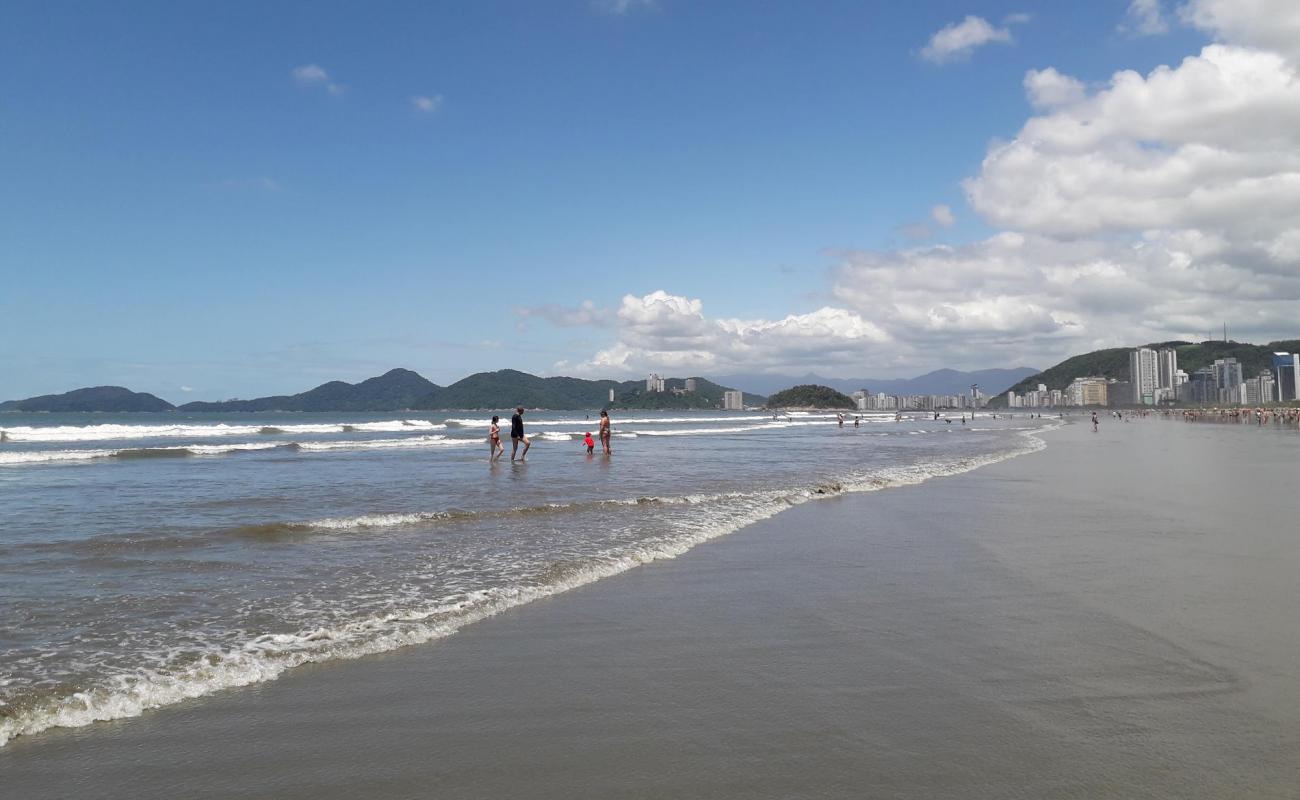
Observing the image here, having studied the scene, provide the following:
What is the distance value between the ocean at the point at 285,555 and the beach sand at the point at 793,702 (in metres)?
0.60

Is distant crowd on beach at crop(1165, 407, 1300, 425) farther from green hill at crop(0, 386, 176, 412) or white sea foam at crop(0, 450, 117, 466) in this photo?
green hill at crop(0, 386, 176, 412)

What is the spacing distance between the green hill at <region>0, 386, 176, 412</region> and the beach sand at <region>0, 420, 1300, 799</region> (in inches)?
8273

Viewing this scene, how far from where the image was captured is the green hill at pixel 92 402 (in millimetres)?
173875

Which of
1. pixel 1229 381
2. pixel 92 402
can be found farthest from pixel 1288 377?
pixel 92 402

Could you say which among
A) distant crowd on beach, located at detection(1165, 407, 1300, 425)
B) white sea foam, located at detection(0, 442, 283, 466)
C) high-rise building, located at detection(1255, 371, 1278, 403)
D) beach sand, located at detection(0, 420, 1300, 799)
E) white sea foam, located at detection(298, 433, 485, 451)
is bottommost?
distant crowd on beach, located at detection(1165, 407, 1300, 425)

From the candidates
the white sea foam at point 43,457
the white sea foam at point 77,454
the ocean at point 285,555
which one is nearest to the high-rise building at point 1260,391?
the ocean at point 285,555

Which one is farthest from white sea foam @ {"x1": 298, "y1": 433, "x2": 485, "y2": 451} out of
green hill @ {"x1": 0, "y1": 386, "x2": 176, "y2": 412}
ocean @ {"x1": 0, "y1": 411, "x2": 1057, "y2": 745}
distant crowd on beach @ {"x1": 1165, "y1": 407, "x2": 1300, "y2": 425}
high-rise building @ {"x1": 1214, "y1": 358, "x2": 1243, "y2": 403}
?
high-rise building @ {"x1": 1214, "y1": 358, "x2": 1243, "y2": 403}

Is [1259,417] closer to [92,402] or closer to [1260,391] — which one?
[1260,391]

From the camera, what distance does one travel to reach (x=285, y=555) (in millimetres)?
9578

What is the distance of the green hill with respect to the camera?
17388cm

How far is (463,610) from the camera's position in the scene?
6801 millimetres

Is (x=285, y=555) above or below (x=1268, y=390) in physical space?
below

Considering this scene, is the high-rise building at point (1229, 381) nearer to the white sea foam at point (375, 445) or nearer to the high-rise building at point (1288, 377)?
the high-rise building at point (1288, 377)

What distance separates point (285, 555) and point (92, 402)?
218 metres
